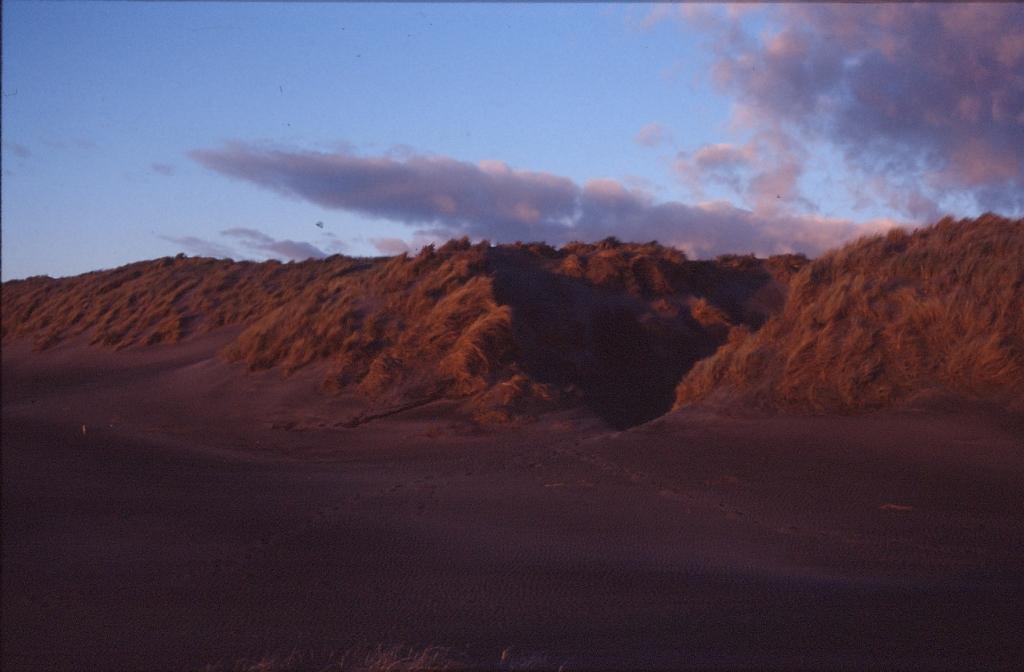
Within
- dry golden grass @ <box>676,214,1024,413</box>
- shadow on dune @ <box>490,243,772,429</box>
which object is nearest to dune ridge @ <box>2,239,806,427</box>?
shadow on dune @ <box>490,243,772,429</box>

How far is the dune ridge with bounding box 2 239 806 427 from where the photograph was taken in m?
19.3

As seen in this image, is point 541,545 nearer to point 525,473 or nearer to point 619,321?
point 525,473

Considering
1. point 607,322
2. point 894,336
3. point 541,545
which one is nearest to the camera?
point 541,545

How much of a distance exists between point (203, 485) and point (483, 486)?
372 cm

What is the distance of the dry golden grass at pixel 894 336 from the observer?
41.8 ft

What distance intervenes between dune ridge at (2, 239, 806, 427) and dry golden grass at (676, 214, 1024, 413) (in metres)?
3.74

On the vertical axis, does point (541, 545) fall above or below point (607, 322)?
below

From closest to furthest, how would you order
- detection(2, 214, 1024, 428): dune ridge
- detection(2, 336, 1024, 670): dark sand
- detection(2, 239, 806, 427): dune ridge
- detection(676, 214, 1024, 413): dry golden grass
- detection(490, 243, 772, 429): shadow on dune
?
detection(2, 336, 1024, 670): dark sand
detection(676, 214, 1024, 413): dry golden grass
detection(2, 214, 1024, 428): dune ridge
detection(2, 239, 806, 427): dune ridge
detection(490, 243, 772, 429): shadow on dune

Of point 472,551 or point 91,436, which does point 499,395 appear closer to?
point 91,436

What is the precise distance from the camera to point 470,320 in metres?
21.2

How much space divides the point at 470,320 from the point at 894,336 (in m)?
10.4

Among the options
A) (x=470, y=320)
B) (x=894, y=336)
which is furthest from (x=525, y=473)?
(x=470, y=320)

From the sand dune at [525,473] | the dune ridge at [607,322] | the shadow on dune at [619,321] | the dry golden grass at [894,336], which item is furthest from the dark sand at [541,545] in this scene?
the shadow on dune at [619,321]

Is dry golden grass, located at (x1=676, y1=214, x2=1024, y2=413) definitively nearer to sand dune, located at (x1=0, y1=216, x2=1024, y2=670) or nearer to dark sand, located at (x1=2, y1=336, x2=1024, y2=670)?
sand dune, located at (x1=0, y1=216, x2=1024, y2=670)
